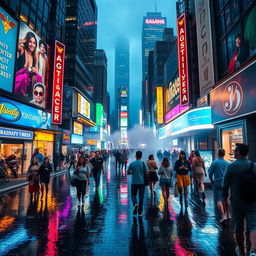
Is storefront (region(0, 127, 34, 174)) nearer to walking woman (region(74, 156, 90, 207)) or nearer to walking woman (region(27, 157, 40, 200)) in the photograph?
walking woman (region(27, 157, 40, 200))

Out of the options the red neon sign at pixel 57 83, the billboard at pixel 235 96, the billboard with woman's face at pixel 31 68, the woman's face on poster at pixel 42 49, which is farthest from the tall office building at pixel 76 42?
the billboard at pixel 235 96

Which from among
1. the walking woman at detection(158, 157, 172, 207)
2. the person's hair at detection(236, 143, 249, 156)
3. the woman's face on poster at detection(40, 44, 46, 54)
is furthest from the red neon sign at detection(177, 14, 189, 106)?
the person's hair at detection(236, 143, 249, 156)

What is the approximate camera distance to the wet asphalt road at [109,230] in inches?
160

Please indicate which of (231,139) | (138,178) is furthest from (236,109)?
(138,178)

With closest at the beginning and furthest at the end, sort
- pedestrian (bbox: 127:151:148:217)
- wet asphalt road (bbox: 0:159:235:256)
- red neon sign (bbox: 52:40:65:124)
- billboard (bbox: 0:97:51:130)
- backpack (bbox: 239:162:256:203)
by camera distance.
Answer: backpack (bbox: 239:162:256:203) → wet asphalt road (bbox: 0:159:235:256) → pedestrian (bbox: 127:151:148:217) → billboard (bbox: 0:97:51:130) → red neon sign (bbox: 52:40:65:124)

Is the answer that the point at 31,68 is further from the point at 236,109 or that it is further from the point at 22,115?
the point at 236,109

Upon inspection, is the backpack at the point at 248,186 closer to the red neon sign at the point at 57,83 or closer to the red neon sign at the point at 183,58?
the red neon sign at the point at 183,58

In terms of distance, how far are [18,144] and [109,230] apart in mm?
15689

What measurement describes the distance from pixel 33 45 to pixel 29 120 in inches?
316

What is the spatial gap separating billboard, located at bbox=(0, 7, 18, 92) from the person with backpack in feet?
55.4

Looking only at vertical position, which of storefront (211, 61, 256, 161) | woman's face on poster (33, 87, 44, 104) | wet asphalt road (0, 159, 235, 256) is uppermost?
woman's face on poster (33, 87, 44, 104)

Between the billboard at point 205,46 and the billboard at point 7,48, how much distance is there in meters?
15.7

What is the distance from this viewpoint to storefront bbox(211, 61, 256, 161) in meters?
8.88

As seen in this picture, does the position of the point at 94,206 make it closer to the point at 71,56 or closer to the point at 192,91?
the point at 192,91
